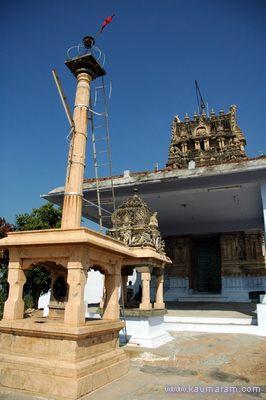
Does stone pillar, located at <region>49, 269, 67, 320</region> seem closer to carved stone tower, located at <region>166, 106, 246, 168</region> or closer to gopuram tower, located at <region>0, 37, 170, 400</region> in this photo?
gopuram tower, located at <region>0, 37, 170, 400</region>

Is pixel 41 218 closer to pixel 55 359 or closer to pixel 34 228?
pixel 34 228

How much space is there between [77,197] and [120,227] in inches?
152

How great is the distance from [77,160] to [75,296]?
10.2ft


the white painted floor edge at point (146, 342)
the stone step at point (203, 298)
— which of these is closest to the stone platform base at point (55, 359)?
the white painted floor edge at point (146, 342)

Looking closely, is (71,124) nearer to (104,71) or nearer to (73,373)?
(104,71)

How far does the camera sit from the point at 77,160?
741cm

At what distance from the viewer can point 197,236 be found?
22.7 m

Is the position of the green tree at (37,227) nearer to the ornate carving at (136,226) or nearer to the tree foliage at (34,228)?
the tree foliage at (34,228)

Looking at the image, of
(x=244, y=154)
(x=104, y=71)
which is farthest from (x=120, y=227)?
(x=244, y=154)

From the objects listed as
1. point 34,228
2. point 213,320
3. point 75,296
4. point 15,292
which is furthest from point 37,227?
point 75,296

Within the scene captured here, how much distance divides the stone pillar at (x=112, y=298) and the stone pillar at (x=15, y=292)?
1.82 metres

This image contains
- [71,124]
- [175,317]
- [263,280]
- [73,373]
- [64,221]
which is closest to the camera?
[73,373]

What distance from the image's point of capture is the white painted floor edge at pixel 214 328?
1138 cm

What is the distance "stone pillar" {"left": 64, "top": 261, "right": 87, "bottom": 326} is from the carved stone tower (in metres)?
26.6
